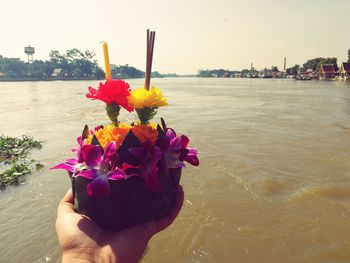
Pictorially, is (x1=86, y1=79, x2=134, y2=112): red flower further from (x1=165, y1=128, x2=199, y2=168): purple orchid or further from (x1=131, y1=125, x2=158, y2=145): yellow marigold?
(x1=165, y1=128, x2=199, y2=168): purple orchid

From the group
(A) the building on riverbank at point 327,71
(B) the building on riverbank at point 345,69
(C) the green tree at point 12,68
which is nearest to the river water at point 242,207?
(B) the building on riverbank at point 345,69

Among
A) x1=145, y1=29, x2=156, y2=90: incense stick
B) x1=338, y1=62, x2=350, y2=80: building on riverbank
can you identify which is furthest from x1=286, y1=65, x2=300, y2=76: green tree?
x1=145, y1=29, x2=156, y2=90: incense stick

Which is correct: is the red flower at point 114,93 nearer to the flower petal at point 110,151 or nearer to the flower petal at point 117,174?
the flower petal at point 110,151

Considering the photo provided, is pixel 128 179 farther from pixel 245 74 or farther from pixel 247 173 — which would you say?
pixel 245 74

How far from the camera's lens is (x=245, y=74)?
161 metres

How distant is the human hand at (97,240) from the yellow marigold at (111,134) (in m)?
0.38

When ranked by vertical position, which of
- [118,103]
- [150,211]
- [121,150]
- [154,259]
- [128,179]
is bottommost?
[154,259]

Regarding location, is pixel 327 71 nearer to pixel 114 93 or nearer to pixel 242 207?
pixel 242 207

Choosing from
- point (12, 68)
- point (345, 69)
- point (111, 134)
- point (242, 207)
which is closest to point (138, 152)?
point (111, 134)

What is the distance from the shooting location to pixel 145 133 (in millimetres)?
1504

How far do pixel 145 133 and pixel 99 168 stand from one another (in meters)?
0.26

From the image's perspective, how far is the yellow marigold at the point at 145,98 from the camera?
1.54 m

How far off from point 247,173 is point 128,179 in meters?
5.08

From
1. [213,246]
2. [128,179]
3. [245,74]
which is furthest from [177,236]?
[245,74]
